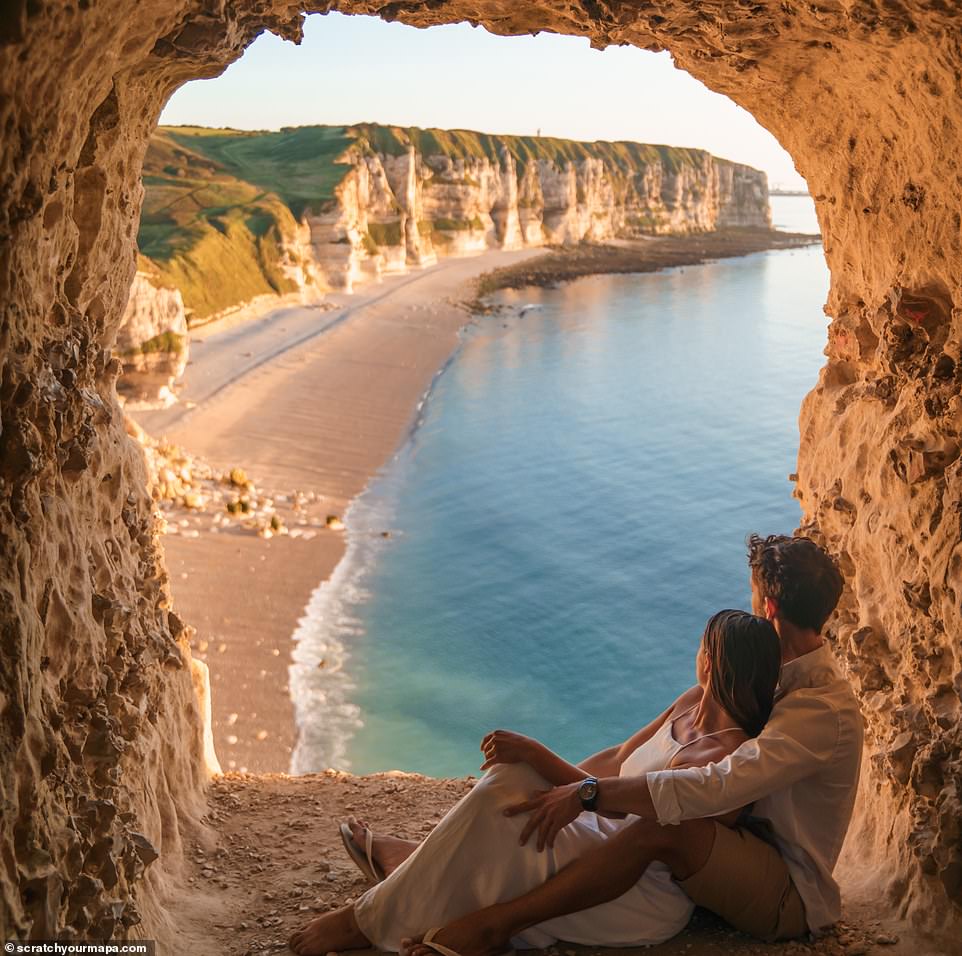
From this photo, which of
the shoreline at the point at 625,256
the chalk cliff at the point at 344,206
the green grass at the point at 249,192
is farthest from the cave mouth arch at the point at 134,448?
the shoreline at the point at 625,256

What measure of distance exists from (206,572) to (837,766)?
14271 millimetres

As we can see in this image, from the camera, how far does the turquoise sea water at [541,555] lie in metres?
15.7

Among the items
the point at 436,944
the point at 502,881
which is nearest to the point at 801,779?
the point at 502,881

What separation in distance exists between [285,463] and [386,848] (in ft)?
65.7

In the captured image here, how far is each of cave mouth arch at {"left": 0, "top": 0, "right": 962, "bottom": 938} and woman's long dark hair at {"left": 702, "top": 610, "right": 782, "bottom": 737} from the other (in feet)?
3.65

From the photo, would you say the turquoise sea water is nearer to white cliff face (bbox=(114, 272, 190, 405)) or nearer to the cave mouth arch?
white cliff face (bbox=(114, 272, 190, 405))

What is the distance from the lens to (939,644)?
5.00 metres

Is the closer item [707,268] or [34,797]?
[34,797]

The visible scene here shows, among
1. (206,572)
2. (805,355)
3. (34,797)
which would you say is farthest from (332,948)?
(805,355)

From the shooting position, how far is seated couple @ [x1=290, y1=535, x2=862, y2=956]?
4020 mm

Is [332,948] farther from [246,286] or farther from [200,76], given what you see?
[246,286]

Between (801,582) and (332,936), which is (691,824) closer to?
(801,582)

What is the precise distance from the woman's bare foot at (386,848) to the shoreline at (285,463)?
292 inches

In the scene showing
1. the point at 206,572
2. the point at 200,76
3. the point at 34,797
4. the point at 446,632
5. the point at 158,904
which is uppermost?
the point at 200,76
